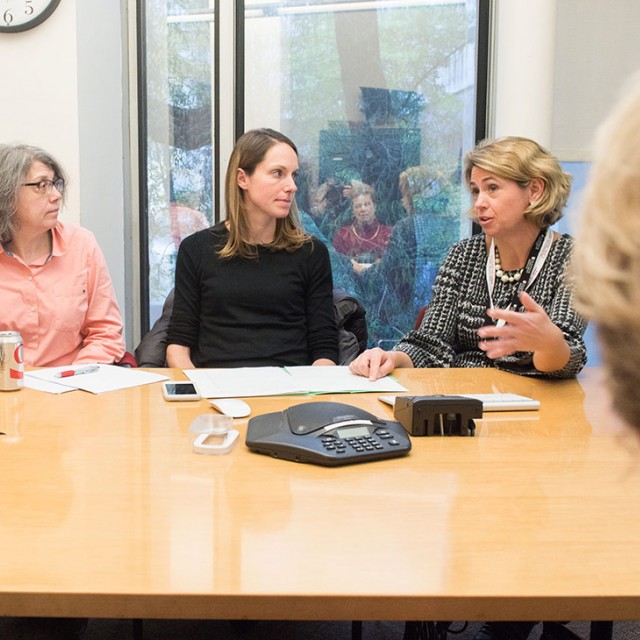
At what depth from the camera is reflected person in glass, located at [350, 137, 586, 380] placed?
7.04ft

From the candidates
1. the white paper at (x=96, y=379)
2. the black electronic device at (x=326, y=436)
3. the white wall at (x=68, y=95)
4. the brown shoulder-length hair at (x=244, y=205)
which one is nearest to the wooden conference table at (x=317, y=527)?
the black electronic device at (x=326, y=436)

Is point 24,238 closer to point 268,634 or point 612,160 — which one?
point 268,634

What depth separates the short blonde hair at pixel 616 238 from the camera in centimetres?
38

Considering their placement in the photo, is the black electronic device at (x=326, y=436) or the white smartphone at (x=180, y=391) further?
Result: the white smartphone at (x=180, y=391)

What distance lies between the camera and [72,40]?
3.00 m

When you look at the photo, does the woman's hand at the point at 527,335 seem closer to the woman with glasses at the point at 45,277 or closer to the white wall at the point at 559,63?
the woman with glasses at the point at 45,277

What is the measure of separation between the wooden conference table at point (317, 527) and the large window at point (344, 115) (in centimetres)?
219

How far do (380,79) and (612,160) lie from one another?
10.7 feet

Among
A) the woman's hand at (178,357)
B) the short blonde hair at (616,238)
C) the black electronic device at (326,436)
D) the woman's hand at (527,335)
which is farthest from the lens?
the woman's hand at (178,357)

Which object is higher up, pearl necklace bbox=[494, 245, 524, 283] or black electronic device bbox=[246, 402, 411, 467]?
pearl necklace bbox=[494, 245, 524, 283]

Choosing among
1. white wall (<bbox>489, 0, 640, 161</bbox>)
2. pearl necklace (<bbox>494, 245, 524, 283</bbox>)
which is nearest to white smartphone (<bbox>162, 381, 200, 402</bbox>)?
pearl necklace (<bbox>494, 245, 524, 283</bbox>)

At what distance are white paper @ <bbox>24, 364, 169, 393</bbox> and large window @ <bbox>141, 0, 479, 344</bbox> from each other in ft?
5.75

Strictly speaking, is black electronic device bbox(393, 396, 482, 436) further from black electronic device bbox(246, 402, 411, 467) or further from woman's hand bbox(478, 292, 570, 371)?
woman's hand bbox(478, 292, 570, 371)

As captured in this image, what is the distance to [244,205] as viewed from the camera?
268 centimetres
